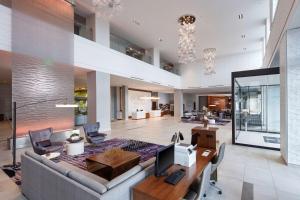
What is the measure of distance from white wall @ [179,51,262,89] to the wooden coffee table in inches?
508

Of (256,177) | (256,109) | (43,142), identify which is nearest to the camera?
(256,177)

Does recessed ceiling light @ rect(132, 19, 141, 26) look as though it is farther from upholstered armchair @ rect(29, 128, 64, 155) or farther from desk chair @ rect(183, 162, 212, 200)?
desk chair @ rect(183, 162, 212, 200)

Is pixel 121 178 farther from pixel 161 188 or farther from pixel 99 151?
pixel 99 151

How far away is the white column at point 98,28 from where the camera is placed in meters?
7.79

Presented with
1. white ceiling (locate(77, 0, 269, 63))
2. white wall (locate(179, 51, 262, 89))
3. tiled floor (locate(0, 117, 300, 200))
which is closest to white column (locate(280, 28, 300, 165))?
tiled floor (locate(0, 117, 300, 200))

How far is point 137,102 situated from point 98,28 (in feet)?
34.0

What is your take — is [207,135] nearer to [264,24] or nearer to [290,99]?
[290,99]

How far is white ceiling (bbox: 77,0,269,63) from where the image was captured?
6559 millimetres

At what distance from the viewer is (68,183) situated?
72.5 inches

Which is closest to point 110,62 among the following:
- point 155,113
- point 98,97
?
point 98,97

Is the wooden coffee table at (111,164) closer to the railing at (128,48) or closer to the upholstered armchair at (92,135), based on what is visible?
the upholstered armchair at (92,135)

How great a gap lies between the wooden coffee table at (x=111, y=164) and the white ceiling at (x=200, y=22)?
605 centimetres

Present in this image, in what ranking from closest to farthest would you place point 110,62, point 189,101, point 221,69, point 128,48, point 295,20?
point 295,20
point 110,62
point 128,48
point 221,69
point 189,101

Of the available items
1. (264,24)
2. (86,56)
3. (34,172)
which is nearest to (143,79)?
(86,56)
